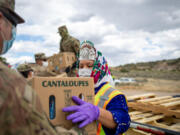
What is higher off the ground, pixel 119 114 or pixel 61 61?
pixel 61 61

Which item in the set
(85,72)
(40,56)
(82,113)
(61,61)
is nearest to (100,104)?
(85,72)

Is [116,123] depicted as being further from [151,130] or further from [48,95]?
[151,130]

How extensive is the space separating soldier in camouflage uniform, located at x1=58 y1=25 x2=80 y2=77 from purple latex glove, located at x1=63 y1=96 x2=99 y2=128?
3494 mm

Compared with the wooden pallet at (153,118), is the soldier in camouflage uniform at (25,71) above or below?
above

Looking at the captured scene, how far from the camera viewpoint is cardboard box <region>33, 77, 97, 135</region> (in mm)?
1229

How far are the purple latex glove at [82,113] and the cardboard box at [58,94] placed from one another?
0.21 ft

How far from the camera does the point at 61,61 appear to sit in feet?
16.1

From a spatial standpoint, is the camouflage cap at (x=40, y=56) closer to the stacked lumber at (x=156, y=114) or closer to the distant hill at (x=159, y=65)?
the stacked lumber at (x=156, y=114)

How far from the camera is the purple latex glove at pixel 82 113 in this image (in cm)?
122

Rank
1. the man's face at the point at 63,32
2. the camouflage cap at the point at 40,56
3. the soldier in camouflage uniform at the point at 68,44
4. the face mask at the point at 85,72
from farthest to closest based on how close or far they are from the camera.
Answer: the camouflage cap at the point at 40,56 < the man's face at the point at 63,32 < the soldier in camouflage uniform at the point at 68,44 < the face mask at the point at 85,72

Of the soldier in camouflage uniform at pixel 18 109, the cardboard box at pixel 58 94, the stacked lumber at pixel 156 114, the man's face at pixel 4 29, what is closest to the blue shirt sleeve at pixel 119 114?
the cardboard box at pixel 58 94

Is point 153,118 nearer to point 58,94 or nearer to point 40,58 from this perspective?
point 58,94

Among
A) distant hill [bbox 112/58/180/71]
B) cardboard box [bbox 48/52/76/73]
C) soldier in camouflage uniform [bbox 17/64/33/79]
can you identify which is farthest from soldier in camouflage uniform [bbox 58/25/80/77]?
distant hill [bbox 112/58/180/71]

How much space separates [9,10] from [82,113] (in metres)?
0.87
